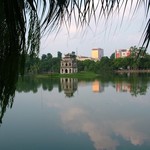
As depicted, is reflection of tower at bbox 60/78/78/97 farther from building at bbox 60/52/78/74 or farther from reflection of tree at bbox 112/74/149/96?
building at bbox 60/52/78/74

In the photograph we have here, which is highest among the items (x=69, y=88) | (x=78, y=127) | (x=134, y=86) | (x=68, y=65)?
(x=68, y=65)

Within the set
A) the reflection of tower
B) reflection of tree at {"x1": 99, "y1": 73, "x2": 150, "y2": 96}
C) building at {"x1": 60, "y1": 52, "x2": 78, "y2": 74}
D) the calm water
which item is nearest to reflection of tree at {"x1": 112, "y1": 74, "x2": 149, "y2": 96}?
reflection of tree at {"x1": 99, "y1": 73, "x2": 150, "y2": 96}

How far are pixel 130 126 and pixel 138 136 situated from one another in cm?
88

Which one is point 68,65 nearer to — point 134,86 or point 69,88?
point 69,88

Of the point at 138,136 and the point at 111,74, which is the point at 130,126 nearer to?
the point at 138,136

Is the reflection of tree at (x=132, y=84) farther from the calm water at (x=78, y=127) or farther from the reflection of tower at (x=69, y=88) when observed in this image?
the calm water at (x=78, y=127)

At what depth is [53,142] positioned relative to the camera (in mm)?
5617

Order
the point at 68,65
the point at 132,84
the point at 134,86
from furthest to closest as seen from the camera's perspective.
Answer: the point at 68,65 < the point at 132,84 < the point at 134,86

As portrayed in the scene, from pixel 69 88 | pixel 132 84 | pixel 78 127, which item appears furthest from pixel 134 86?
pixel 78 127

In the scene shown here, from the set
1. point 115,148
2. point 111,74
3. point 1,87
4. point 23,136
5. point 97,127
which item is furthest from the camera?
point 111,74

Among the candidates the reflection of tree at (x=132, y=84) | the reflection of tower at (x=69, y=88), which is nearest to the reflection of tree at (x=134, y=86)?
the reflection of tree at (x=132, y=84)

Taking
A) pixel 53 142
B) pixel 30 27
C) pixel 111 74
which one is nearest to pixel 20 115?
pixel 53 142

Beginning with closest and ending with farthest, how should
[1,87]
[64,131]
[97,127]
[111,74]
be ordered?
[1,87] → [64,131] → [97,127] → [111,74]

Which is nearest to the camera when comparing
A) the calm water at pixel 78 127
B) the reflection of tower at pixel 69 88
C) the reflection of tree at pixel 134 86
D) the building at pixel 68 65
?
the calm water at pixel 78 127
